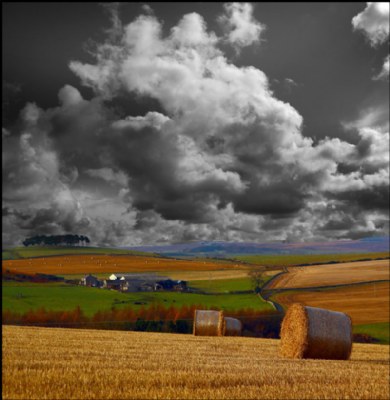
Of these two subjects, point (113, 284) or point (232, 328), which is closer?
point (232, 328)

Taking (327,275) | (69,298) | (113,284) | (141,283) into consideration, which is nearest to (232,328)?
(113,284)

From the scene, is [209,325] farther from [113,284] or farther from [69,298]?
[69,298]

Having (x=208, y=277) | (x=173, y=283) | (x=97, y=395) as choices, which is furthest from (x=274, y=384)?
(x=208, y=277)

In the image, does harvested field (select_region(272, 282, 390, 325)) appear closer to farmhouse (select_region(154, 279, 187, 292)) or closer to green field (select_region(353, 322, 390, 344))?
green field (select_region(353, 322, 390, 344))

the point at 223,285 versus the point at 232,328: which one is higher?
the point at 232,328

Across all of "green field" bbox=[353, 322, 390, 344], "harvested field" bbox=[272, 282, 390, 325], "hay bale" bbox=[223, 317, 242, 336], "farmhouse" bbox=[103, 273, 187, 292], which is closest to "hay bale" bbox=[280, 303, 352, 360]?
"hay bale" bbox=[223, 317, 242, 336]

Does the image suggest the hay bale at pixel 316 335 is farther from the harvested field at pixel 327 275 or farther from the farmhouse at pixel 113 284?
the harvested field at pixel 327 275
